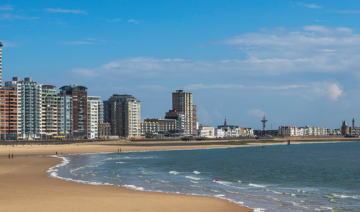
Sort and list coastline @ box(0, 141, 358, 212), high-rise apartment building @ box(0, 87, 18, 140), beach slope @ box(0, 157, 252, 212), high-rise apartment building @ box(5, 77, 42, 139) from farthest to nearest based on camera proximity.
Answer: high-rise apartment building @ box(5, 77, 42, 139)
high-rise apartment building @ box(0, 87, 18, 140)
coastline @ box(0, 141, 358, 212)
beach slope @ box(0, 157, 252, 212)

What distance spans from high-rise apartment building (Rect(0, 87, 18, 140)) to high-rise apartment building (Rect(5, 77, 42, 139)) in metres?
2.43

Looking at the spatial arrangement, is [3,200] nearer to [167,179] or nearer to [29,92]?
[167,179]

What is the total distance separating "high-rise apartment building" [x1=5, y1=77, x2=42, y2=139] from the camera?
190m

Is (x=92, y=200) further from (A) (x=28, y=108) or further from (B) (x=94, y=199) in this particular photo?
(A) (x=28, y=108)

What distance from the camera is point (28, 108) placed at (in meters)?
192

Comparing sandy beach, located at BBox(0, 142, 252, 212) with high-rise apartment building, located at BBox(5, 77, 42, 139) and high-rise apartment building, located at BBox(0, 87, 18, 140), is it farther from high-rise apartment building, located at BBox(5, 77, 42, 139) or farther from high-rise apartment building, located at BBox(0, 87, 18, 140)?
high-rise apartment building, located at BBox(5, 77, 42, 139)

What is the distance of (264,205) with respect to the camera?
1100 inches

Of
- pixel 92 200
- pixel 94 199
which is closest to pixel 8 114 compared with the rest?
pixel 94 199

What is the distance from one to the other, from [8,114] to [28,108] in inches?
401

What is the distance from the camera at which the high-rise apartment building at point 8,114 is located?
600 feet

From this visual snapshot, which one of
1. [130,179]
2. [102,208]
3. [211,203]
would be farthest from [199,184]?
[102,208]

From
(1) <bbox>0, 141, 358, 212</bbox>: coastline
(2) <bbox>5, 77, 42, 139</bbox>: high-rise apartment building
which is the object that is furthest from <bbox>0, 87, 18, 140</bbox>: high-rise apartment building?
(1) <bbox>0, 141, 358, 212</bbox>: coastline

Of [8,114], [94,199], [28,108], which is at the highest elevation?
[28,108]

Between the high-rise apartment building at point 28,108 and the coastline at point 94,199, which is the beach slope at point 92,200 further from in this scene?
the high-rise apartment building at point 28,108
